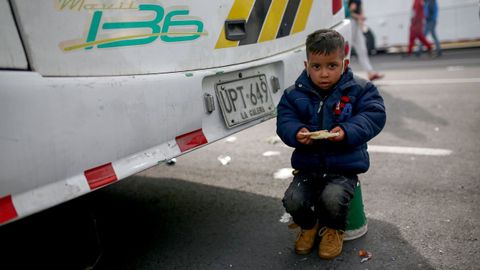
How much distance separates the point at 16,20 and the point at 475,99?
5.40m

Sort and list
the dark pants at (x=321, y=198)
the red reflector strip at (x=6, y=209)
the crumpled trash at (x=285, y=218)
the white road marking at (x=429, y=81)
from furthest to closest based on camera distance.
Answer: the white road marking at (x=429, y=81), the crumpled trash at (x=285, y=218), the dark pants at (x=321, y=198), the red reflector strip at (x=6, y=209)

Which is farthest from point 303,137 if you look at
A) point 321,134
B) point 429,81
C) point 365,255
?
point 429,81

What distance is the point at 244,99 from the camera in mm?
2688

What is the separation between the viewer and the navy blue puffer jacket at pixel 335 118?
230 cm

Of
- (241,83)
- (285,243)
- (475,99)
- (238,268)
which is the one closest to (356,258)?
(285,243)

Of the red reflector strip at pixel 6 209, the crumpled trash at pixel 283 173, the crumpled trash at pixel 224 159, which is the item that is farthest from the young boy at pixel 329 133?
the crumpled trash at pixel 224 159

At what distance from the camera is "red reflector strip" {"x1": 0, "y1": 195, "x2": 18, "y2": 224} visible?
1665 mm

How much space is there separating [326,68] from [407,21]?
9970mm

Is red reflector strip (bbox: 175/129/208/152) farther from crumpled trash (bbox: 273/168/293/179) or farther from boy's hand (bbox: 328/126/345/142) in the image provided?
crumpled trash (bbox: 273/168/293/179)

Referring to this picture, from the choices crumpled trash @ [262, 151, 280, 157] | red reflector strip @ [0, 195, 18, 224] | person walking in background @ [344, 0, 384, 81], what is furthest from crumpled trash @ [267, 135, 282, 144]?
person walking in background @ [344, 0, 384, 81]

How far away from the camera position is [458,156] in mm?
3754

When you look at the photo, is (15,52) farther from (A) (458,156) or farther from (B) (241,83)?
(A) (458,156)

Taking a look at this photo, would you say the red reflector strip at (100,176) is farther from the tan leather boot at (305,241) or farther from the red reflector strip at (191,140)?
the tan leather boot at (305,241)

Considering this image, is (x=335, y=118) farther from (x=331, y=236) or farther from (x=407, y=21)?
(x=407, y=21)
